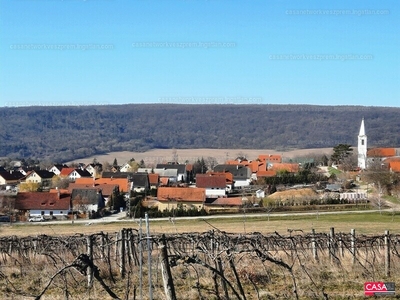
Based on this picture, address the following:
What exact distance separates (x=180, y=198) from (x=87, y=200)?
30.1 feet

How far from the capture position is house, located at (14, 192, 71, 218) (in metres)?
49.8

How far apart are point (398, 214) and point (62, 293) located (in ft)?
111

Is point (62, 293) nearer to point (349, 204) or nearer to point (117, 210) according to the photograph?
point (349, 204)

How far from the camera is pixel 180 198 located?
4994 cm

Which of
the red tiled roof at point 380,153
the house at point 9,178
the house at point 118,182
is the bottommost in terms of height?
the house at point 9,178

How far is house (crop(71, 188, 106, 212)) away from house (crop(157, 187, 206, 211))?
6188 millimetres

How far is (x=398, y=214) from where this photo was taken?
41.2 metres

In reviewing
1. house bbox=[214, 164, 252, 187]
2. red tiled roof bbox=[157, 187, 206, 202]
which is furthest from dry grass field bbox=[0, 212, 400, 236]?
house bbox=[214, 164, 252, 187]

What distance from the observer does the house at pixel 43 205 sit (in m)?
49.8

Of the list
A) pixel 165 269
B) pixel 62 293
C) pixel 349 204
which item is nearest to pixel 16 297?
pixel 62 293

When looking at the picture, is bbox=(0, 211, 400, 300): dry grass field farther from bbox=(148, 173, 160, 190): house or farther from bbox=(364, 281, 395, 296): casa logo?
bbox=(148, 173, 160, 190): house

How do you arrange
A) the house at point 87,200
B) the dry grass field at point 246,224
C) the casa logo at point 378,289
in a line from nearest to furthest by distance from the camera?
the casa logo at point 378,289 → the dry grass field at point 246,224 → the house at point 87,200

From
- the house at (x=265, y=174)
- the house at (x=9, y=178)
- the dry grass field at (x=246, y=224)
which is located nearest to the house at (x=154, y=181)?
the house at (x=265, y=174)

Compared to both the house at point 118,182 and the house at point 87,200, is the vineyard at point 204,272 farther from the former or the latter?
the house at point 118,182
